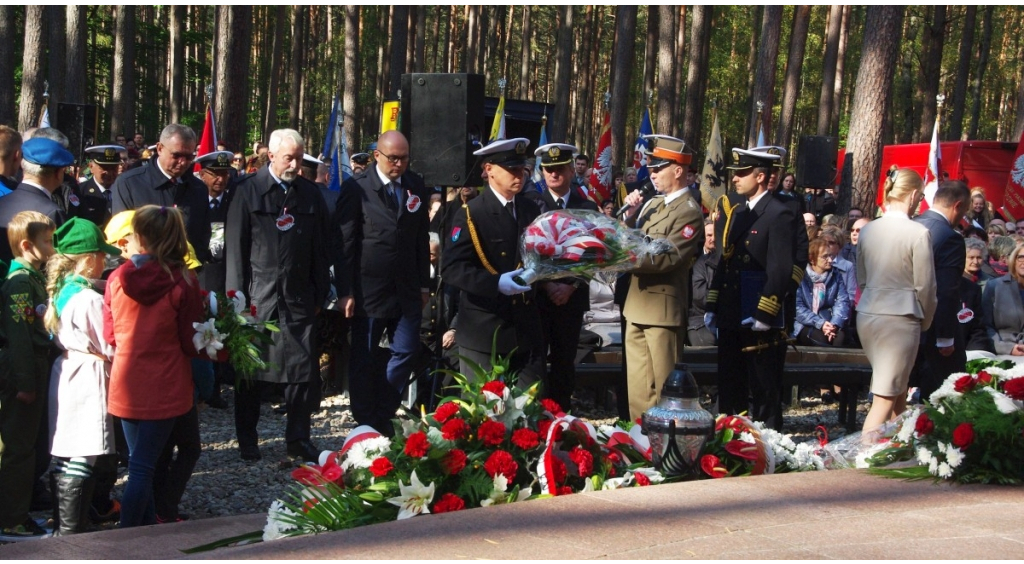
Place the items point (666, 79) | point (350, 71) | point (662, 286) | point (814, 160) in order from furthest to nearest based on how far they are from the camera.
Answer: point (350, 71) → point (666, 79) → point (814, 160) → point (662, 286)

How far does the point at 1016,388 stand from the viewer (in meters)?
5.91

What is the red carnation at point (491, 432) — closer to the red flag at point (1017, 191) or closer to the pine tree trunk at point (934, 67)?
the red flag at point (1017, 191)

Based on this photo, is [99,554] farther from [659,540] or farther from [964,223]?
[964,223]

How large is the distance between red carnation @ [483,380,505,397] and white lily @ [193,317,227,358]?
1376 millimetres

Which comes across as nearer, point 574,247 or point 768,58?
point 574,247

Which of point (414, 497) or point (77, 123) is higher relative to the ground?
point (77, 123)

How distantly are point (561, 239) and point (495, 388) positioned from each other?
1465mm

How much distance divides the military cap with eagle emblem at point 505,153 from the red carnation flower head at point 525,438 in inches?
95.7

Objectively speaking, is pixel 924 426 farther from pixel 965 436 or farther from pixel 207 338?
pixel 207 338

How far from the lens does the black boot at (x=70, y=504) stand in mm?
5586

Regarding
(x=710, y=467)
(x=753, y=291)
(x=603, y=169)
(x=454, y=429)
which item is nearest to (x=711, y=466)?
(x=710, y=467)

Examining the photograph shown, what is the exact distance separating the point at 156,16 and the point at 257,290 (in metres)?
46.0

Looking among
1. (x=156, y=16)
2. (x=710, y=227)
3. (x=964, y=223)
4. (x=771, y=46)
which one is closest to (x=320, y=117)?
(x=156, y=16)

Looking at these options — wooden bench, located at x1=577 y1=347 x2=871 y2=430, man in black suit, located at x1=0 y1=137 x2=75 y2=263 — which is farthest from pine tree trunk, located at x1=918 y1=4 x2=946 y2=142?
man in black suit, located at x1=0 y1=137 x2=75 y2=263
